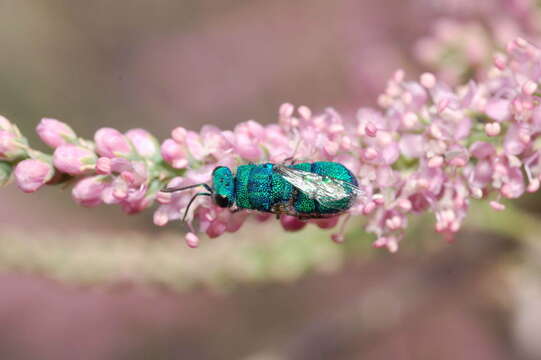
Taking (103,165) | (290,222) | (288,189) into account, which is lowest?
(290,222)

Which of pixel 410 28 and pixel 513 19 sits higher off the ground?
pixel 513 19

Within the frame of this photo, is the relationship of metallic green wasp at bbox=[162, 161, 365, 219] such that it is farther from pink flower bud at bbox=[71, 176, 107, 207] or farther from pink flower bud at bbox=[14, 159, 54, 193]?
pink flower bud at bbox=[14, 159, 54, 193]

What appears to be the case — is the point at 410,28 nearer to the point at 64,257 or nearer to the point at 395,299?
the point at 395,299

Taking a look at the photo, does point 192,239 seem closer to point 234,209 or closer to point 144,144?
point 234,209

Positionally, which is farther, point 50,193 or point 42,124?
point 50,193

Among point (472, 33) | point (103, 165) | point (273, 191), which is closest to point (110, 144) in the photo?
point (103, 165)

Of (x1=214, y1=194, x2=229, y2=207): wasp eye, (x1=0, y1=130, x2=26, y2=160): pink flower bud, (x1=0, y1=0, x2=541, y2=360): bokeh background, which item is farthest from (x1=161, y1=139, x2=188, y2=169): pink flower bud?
(x1=0, y1=0, x2=541, y2=360): bokeh background

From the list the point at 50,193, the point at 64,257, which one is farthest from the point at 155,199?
the point at 50,193
